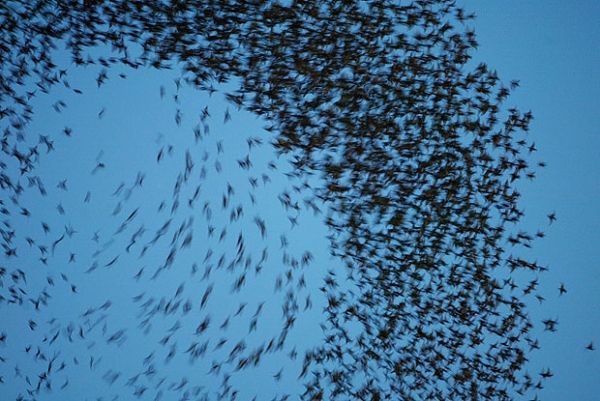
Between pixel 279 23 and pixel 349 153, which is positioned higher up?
pixel 279 23

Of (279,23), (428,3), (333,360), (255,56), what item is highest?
(428,3)

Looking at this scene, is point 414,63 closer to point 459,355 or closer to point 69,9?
point 459,355

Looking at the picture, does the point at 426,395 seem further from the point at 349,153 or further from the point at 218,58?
the point at 218,58

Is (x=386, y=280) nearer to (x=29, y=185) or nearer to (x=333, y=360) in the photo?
(x=333, y=360)

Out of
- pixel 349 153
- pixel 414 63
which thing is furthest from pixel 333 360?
pixel 414 63

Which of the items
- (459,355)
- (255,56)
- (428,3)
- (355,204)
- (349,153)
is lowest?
(459,355)

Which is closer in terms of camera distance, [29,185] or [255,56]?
[29,185]

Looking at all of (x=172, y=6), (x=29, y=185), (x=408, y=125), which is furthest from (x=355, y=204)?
(x=29, y=185)

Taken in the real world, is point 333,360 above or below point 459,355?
below
